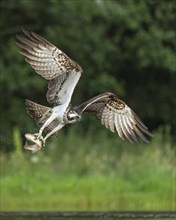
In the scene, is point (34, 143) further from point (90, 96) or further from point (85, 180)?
point (90, 96)

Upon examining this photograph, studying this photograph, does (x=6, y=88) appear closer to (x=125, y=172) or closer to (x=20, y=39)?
(x=125, y=172)

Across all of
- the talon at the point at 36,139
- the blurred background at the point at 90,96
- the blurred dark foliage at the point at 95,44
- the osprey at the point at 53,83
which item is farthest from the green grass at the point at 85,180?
the talon at the point at 36,139

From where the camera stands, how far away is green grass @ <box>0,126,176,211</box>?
19984 millimetres

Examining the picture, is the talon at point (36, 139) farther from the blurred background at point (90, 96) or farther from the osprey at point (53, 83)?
the blurred background at point (90, 96)

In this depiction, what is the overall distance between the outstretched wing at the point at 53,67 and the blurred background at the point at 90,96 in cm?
534

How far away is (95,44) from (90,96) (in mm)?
1608

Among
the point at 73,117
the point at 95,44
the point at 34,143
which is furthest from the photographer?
the point at 95,44

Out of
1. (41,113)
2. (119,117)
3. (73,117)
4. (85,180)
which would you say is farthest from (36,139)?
(85,180)

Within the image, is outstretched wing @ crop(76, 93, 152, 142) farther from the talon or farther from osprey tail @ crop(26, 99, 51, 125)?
the talon

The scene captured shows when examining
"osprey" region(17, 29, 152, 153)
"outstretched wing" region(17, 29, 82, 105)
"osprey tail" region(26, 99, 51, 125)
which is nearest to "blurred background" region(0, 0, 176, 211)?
"osprey tail" region(26, 99, 51, 125)

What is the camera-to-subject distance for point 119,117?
48.5ft

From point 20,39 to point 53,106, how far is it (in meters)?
0.97

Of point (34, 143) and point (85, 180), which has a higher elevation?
point (34, 143)

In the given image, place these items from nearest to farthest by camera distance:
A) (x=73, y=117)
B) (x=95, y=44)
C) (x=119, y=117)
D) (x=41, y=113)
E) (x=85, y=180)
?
(x=73, y=117) < (x=41, y=113) < (x=119, y=117) < (x=85, y=180) < (x=95, y=44)
